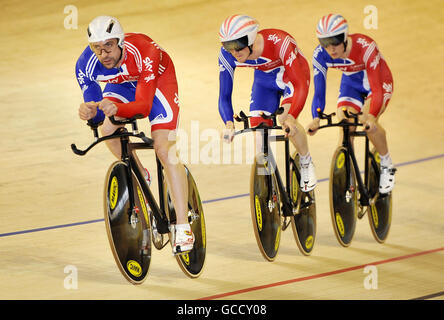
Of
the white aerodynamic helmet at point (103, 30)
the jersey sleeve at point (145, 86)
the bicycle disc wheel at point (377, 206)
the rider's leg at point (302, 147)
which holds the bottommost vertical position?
the bicycle disc wheel at point (377, 206)

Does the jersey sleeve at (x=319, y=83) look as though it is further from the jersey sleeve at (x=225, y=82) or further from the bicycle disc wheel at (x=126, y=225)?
the bicycle disc wheel at (x=126, y=225)

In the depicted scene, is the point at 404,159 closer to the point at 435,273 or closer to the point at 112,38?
the point at 435,273

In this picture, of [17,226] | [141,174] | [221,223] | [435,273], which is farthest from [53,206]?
[435,273]

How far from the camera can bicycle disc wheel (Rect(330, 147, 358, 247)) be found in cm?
491

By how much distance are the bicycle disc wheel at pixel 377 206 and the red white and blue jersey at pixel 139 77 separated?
151cm

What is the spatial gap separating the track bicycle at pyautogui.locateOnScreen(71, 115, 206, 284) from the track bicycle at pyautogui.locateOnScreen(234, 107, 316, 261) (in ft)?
A: 1.06

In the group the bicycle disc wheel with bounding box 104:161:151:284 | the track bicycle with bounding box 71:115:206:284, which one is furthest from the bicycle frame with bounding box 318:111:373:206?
the bicycle disc wheel with bounding box 104:161:151:284

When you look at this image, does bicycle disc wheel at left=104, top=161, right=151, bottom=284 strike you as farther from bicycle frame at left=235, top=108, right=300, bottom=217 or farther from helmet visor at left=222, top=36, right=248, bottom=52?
helmet visor at left=222, top=36, right=248, bottom=52

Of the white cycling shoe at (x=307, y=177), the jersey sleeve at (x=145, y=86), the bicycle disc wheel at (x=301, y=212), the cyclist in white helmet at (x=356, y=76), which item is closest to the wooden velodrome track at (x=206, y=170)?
the bicycle disc wheel at (x=301, y=212)

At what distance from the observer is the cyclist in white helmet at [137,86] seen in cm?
394

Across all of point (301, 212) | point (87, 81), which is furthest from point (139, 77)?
point (301, 212)

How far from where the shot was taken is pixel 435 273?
4480 mm

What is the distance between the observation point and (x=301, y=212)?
16.0 ft
